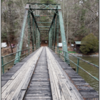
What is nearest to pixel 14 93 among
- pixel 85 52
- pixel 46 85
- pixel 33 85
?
pixel 33 85

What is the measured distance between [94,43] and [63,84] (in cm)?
2244

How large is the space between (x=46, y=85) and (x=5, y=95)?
978mm

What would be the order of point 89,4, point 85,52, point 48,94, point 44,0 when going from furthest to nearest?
point 85,52 → point 44,0 → point 89,4 → point 48,94

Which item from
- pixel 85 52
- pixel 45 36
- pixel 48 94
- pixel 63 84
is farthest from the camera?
pixel 45 36

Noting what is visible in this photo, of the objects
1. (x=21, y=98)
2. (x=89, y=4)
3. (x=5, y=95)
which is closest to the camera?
(x=21, y=98)

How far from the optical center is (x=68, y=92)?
1.88m

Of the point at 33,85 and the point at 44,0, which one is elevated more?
the point at 44,0

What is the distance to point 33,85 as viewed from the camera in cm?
234

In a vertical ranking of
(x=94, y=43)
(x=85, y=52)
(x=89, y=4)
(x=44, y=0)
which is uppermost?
(x=44, y=0)

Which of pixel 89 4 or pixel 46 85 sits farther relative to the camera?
pixel 89 4

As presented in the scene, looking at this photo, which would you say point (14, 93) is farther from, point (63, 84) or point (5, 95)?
point (63, 84)

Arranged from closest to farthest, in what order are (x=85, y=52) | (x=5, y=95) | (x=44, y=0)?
(x=5, y=95)
(x=44, y=0)
(x=85, y=52)

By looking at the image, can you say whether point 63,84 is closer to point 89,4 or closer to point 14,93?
point 14,93

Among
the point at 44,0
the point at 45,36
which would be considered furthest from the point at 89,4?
the point at 45,36
